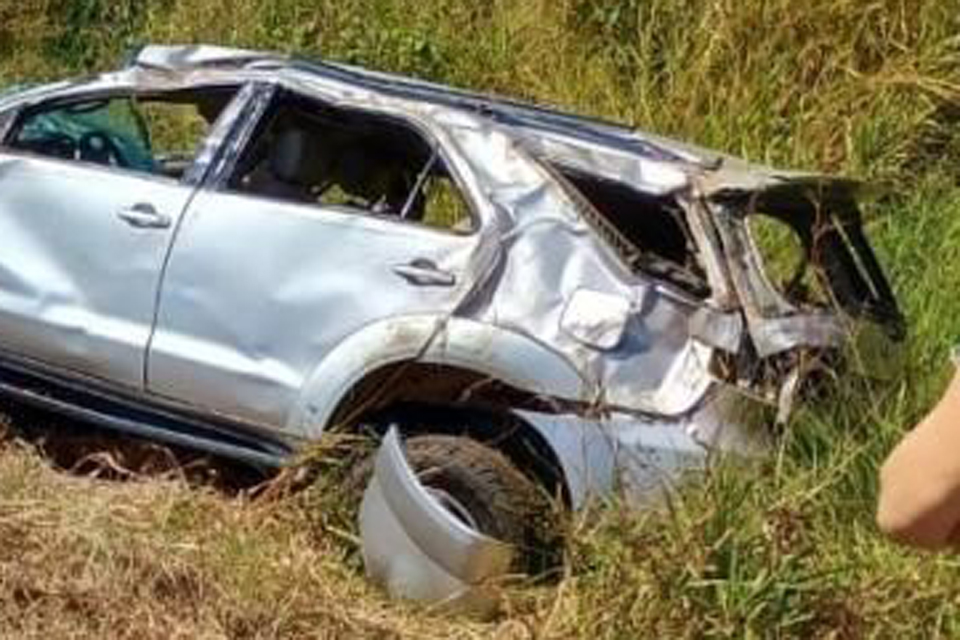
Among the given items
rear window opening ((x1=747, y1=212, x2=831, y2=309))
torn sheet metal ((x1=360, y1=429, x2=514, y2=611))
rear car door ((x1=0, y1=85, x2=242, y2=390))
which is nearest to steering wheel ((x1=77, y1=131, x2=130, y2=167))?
rear car door ((x1=0, y1=85, x2=242, y2=390))

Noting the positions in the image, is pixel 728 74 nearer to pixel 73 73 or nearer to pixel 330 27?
pixel 330 27

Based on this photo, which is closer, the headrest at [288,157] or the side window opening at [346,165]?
the side window opening at [346,165]

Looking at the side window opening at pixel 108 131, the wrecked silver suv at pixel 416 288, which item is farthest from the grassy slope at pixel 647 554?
the side window opening at pixel 108 131

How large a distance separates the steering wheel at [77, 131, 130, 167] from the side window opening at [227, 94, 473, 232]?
77cm

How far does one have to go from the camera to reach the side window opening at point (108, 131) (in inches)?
264

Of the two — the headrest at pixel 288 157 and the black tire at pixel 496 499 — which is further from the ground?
the headrest at pixel 288 157

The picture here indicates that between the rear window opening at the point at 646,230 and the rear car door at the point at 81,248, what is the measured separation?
4.19 feet

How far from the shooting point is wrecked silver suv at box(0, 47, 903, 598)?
5402 mm

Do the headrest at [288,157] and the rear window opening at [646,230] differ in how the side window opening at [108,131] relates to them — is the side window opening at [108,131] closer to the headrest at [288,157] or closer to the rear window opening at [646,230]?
the headrest at [288,157]

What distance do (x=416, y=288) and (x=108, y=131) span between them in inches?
73.2

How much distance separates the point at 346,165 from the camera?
670cm

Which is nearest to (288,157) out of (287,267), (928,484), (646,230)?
(287,267)

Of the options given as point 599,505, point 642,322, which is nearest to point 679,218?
point 642,322

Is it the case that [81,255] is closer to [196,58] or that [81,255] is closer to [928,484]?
[196,58]
